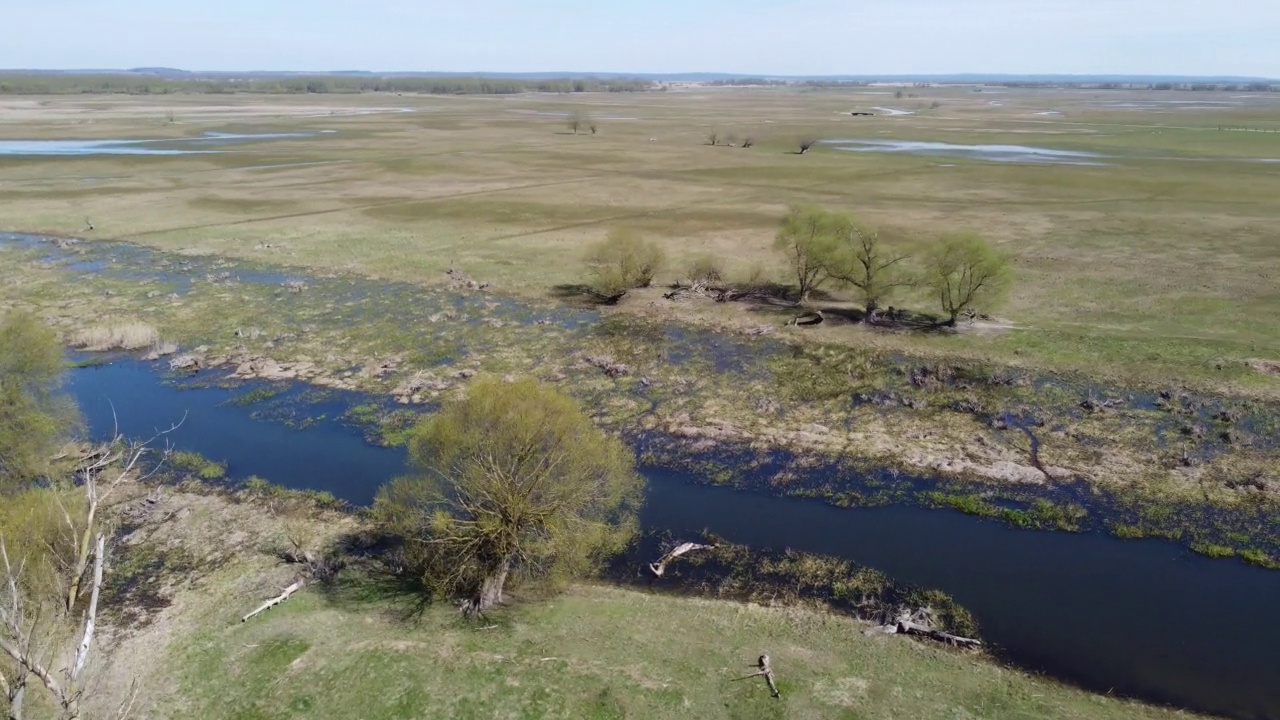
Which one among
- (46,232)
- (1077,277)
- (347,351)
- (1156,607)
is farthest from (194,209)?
(1156,607)

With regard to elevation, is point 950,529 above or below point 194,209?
below

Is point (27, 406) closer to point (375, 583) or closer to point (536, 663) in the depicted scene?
point (375, 583)

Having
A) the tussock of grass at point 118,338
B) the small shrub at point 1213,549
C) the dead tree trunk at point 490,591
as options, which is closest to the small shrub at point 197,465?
the dead tree trunk at point 490,591

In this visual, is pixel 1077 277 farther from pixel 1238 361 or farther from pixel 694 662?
pixel 694 662

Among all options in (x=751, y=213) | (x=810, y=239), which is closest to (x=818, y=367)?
(x=810, y=239)

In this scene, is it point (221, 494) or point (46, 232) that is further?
point (46, 232)

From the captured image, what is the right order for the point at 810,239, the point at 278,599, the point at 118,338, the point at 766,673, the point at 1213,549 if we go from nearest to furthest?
the point at 766,673 → the point at 278,599 → the point at 1213,549 → the point at 118,338 → the point at 810,239
